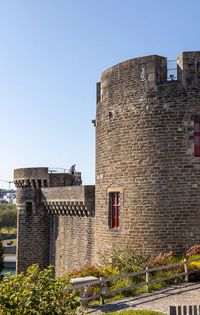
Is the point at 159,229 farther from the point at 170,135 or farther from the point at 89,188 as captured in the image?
the point at 89,188

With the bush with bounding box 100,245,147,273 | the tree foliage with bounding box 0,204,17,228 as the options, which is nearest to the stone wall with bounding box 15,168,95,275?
the bush with bounding box 100,245,147,273

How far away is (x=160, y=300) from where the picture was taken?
1141 cm

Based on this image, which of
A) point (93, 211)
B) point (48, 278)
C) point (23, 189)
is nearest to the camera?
point (48, 278)

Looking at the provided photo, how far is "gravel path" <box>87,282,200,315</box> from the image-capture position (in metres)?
10.9

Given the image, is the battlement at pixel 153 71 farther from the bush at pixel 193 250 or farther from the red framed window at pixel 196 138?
the bush at pixel 193 250

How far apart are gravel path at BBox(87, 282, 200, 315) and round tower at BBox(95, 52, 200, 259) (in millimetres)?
2985

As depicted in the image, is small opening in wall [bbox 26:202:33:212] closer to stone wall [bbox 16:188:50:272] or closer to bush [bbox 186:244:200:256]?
stone wall [bbox 16:188:50:272]

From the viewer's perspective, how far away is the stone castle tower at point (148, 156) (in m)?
15.2

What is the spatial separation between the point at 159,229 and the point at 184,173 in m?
2.24

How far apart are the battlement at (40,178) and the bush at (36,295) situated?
20.3m

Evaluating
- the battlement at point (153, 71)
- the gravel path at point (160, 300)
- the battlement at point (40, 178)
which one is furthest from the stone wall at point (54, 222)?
the gravel path at point (160, 300)

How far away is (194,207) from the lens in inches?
595

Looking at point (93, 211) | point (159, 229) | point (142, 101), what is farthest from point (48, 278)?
point (93, 211)

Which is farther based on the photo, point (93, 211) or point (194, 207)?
point (93, 211)
